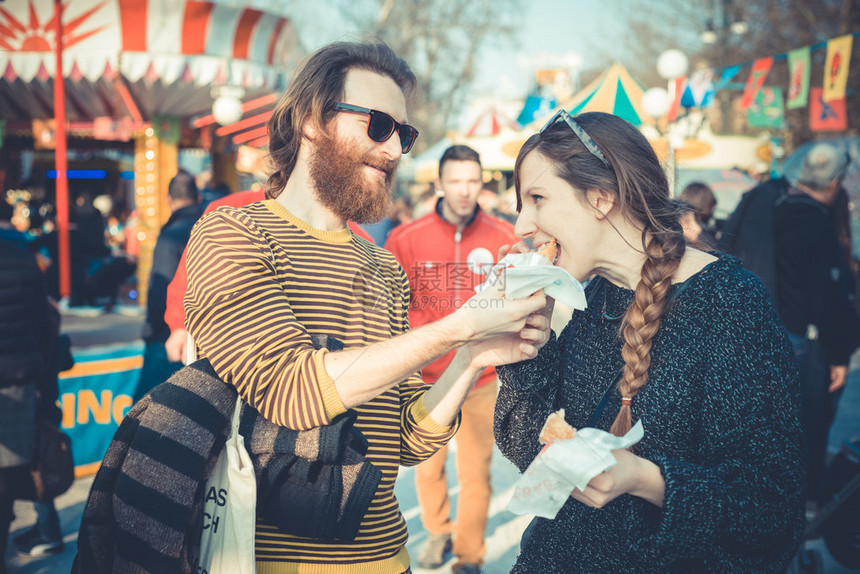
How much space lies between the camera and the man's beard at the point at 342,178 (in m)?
1.74

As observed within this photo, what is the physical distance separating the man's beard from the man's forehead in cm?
13

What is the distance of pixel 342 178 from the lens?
1.74 m

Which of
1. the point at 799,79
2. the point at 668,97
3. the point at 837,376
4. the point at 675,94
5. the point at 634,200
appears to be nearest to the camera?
the point at 634,200

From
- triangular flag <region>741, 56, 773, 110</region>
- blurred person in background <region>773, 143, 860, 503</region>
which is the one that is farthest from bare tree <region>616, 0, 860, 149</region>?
blurred person in background <region>773, 143, 860, 503</region>

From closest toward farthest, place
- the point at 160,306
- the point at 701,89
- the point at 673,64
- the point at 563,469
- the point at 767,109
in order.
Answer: the point at 563,469 → the point at 160,306 → the point at 701,89 → the point at 673,64 → the point at 767,109

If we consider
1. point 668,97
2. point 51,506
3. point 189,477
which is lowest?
point 51,506

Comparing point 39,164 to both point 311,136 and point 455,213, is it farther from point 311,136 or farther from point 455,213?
point 311,136

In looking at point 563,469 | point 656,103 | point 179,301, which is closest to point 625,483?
point 563,469

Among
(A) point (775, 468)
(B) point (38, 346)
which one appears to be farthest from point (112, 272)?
(A) point (775, 468)

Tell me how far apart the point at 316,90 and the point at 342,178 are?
0.26 meters

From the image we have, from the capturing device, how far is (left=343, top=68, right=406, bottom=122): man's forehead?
1763 millimetres

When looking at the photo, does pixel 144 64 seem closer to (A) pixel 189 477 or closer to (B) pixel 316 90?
(B) pixel 316 90

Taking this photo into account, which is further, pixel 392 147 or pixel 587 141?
pixel 392 147

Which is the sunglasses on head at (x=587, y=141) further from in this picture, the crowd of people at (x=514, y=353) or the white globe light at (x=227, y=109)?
the white globe light at (x=227, y=109)
